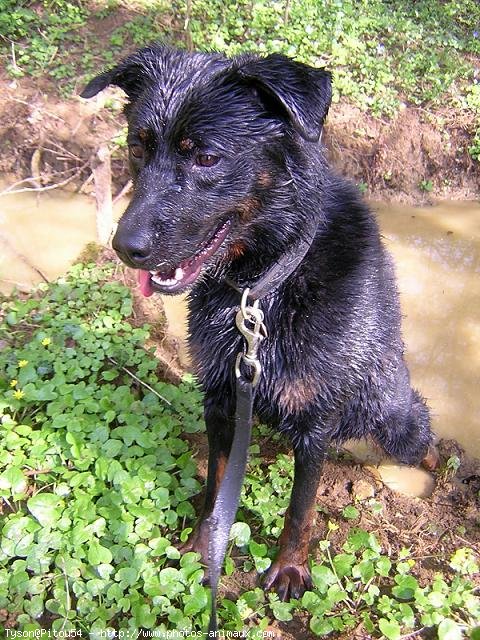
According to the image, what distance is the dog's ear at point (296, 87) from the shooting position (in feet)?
5.29

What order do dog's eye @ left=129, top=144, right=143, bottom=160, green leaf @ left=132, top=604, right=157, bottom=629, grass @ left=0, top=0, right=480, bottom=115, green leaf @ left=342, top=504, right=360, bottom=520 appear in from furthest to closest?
grass @ left=0, top=0, right=480, bottom=115
green leaf @ left=342, top=504, right=360, bottom=520
green leaf @ left=132, top=604, right=157, bottom=629
dog's eye @ left=129, top=144, right=143, bottom=160

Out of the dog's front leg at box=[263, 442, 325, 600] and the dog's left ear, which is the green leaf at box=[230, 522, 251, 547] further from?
the dog's left ear

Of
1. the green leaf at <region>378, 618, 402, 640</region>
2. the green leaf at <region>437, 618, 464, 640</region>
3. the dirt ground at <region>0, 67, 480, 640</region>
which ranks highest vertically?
the dirt ground at <region>0, 67, 480, 640</region>

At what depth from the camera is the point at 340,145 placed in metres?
5.06


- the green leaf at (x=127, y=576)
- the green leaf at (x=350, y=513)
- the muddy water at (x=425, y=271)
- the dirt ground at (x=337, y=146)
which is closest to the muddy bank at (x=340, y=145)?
the dirt ground at (x=337, y=146)

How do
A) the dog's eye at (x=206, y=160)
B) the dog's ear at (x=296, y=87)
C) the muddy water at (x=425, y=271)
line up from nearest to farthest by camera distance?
the dog's ear at (x=296, y=87) < the dog's eye at (x=206, y=160) < the muddy water at (x=425, y=271)

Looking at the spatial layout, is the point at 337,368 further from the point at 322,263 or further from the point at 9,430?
the point at 9,430

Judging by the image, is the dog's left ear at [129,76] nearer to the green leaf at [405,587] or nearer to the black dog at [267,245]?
the black dog at [267,245]

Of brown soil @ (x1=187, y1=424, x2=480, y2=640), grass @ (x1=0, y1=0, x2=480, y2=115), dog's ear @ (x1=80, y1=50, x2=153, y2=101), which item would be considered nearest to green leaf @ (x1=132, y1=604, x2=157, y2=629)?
brown soil @ (x1=187, y1=424, x2=480, y2=640)

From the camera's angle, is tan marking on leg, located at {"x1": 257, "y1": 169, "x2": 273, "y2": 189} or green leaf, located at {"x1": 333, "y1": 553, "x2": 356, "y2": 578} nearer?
tan marking on leg, located at {"x1": 257, "y1": 169, "x2": 273, "y2": 189}

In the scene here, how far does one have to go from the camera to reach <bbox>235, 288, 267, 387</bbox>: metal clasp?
1748mm

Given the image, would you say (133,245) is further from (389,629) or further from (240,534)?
(389,629)

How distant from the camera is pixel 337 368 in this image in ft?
6.89

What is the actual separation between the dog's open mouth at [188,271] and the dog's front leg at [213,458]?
66cm
